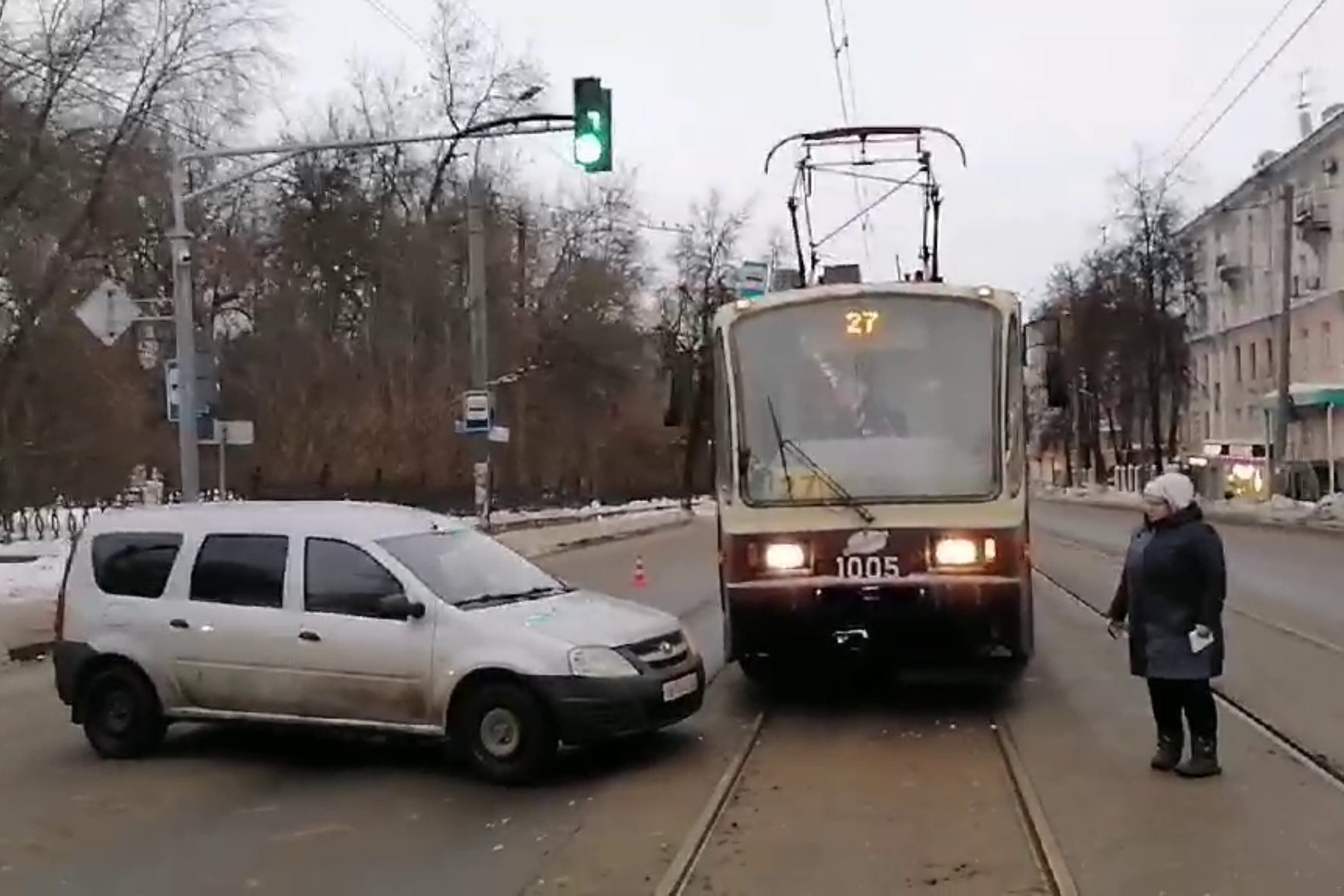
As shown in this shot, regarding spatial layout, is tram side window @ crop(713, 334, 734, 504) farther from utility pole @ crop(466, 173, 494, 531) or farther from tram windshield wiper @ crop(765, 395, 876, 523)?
utility pole @ crop(466, 173, 494, 531)

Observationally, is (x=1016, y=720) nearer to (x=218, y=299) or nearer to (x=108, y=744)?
(x=108, y=744)

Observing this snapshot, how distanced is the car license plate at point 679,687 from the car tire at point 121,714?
3.31 meters

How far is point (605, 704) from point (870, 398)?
3483mm

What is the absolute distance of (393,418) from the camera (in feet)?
154

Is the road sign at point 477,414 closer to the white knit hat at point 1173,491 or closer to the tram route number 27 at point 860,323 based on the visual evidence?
the tram route number 27 at point 860,323

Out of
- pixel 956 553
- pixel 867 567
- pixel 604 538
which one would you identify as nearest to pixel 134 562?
pixel 867 567

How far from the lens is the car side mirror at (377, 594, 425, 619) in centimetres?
1014

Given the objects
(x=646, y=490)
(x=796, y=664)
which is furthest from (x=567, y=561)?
(x=646, y=490)

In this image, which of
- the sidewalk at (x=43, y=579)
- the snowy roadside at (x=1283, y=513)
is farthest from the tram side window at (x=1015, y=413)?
the snowy roadside at (x=1283, y=513)

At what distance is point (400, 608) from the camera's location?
10.2 m

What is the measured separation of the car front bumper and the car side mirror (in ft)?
3.00

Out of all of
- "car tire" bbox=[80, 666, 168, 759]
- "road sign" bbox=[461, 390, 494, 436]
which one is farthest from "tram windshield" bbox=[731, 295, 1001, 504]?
"road sign" bbox=[461, 390, 494, 436]

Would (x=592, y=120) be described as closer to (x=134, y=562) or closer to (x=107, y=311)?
(x=134, y=562)

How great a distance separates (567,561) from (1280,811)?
27.8 metres
